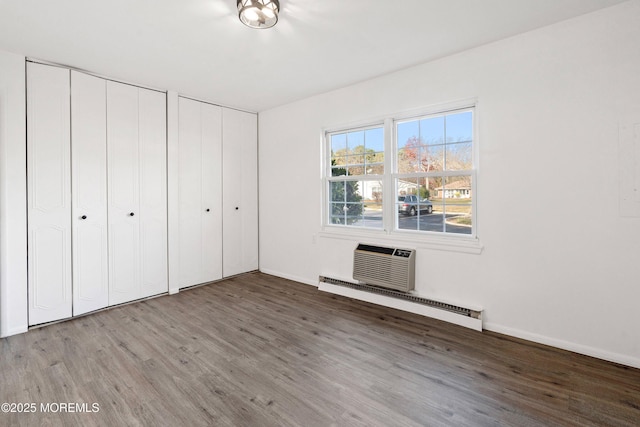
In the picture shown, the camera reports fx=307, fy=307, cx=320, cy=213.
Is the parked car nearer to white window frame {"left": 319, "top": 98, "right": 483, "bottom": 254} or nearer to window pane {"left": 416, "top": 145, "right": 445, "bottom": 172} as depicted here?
white window frame {"left": 319, "top": 98, "right": 483, "bottom": 254}

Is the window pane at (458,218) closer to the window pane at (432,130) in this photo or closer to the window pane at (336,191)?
the window pane at (432,130)

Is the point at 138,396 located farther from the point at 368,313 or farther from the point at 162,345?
the point at 368,313

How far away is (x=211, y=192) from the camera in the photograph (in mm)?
4609

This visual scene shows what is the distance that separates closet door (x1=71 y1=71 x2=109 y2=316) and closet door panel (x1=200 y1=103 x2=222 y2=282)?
1238mm

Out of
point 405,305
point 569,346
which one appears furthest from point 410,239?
point 569,346

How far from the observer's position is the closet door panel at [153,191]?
3879mm

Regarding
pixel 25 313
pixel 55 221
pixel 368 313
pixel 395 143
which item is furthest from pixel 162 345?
pixel 395 143

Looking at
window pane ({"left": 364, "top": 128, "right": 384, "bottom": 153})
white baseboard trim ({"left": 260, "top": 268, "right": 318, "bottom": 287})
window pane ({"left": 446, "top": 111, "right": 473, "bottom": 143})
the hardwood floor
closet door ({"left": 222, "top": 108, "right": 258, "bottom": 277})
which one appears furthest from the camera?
closet door ({"left": 222, "top": 108, "right": 258, "bottom": 277})

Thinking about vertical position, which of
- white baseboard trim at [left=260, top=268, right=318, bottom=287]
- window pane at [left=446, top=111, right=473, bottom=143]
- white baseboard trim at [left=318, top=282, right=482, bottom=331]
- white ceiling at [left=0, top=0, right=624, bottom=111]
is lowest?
white baseboard trim at [left=318, top=282, right=482, bottom=331]

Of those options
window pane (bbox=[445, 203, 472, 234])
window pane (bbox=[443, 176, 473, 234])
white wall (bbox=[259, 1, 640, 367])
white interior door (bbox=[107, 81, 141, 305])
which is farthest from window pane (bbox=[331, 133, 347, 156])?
white interior door (bbox=[107, 81, 141, 305])

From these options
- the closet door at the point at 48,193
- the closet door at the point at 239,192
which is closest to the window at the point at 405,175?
the closet door at the point at 239,192

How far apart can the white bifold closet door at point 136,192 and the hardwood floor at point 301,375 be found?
2.00ft

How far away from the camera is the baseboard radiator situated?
9.93ft

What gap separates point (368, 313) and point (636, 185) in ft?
8.24
